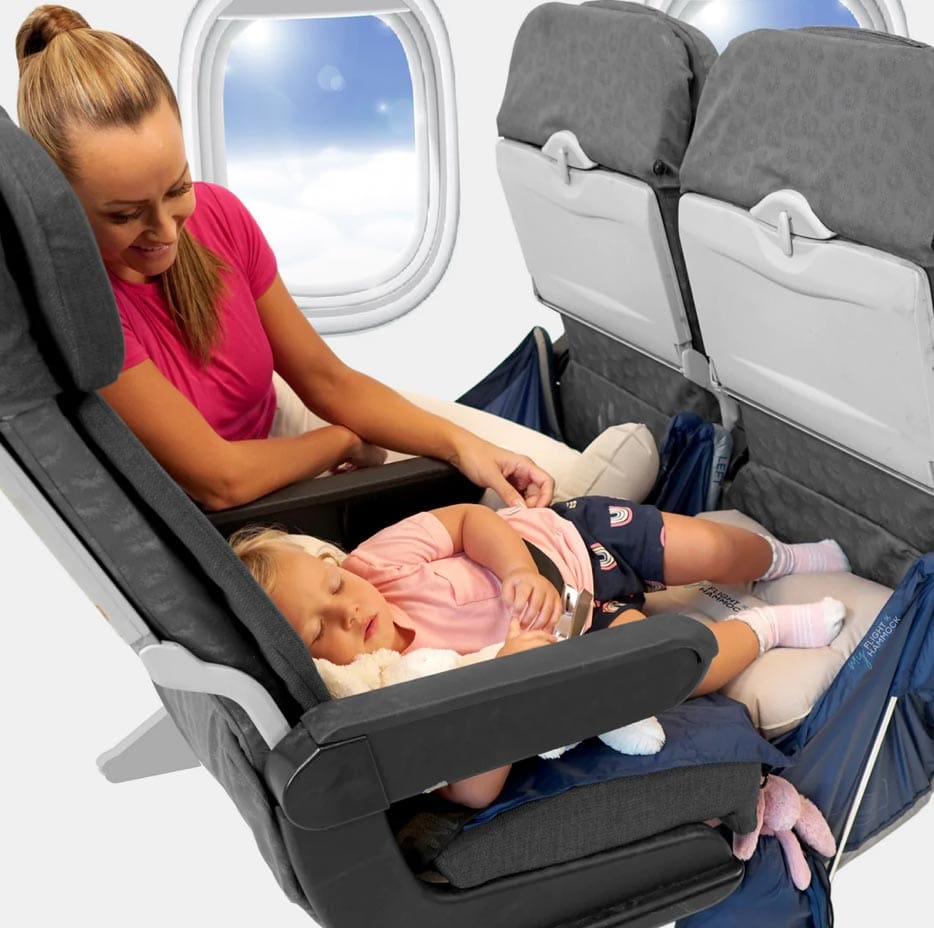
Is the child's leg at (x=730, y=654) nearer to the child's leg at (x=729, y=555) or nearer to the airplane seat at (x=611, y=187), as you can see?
the child's leg at (x=729, y=555)

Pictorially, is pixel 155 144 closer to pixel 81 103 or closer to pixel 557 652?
pixel 81 103

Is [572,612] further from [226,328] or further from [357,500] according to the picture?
[226,328]

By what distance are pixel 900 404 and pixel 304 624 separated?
0.98 metres

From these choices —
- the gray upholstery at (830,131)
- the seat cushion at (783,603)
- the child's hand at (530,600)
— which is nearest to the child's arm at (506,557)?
the child's hand at (530,600)

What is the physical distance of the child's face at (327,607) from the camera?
201 cm

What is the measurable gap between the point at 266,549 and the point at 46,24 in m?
0.84

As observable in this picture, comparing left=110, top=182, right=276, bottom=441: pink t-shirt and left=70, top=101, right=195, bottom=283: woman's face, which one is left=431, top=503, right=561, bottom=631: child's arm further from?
left=70, top=101, right=195, bottom=283: woman's face

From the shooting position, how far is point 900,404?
6.93 feet

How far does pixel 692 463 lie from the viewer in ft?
9.16

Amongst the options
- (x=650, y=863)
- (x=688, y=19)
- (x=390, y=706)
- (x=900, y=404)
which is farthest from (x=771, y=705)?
(x=688, y=19)

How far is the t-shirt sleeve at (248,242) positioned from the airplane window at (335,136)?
3.53ft

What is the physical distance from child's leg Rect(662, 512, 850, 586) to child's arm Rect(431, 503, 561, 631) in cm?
32

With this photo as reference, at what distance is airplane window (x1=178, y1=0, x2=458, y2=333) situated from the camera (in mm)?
3457

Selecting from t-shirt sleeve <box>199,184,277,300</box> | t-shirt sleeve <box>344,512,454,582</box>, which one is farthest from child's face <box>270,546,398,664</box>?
t-shirt sleeve <box>199,184,277,300</box>
